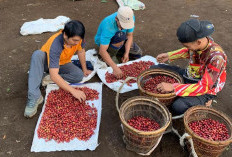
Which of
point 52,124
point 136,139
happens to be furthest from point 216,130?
point 52,124

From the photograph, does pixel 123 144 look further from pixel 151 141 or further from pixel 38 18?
pixel 38 18

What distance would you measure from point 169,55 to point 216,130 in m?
1.40

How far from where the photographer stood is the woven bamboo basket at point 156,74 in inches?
116

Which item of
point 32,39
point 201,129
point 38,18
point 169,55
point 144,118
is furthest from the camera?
point 38,18

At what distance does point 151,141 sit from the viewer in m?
2.60

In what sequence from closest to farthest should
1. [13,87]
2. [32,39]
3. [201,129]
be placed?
[201,129] → [13,87] → [32,39]

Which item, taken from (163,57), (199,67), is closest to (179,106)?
(199,67)

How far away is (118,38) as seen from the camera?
4121mm

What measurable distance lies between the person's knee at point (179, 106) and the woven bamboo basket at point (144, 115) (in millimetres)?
329

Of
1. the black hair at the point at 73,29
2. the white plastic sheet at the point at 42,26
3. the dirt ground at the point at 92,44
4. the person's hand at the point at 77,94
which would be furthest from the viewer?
the white plastic sheet at the point at 42,26

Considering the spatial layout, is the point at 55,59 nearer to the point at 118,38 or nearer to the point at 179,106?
the point at 118,38

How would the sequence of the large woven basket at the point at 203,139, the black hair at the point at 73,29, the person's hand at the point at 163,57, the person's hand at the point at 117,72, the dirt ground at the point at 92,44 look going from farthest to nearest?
the person's hand at the point at 117,72, the person's hand at the point at 163,57, the dirt ground at the point at 92,44, the black hair at the point at 73,29, the large woven basket at the point at 203,139

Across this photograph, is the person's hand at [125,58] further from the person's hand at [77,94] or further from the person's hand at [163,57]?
the person's hand at [77,94]

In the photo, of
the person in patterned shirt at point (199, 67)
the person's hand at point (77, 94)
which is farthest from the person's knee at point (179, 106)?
the person's hand at point (77, 94)
